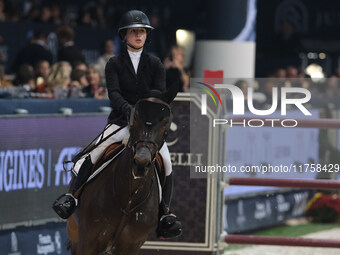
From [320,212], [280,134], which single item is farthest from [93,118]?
[320,212]

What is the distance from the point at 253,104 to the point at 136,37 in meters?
2.95

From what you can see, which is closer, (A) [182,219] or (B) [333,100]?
(A) [182,219]

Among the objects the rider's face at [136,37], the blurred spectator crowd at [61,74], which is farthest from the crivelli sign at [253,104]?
the rider's face at [136,37]

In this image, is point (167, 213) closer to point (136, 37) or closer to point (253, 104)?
point (136, 37)

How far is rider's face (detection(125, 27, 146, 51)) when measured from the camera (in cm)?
801

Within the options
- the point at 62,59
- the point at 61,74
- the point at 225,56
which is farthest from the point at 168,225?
the point at 225,56

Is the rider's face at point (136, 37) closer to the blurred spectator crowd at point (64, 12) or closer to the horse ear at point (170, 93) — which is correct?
the horse ear at point (170, 93)

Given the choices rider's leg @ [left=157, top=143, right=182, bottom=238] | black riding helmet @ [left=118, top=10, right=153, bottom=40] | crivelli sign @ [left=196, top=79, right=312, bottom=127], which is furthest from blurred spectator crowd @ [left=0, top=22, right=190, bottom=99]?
rider's leg @ [left=157, top=143, right=182, bottom=238]

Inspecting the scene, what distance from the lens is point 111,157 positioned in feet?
26.2

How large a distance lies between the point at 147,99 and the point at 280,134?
5.39m

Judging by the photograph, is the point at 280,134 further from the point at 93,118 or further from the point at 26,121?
the point at 26,121

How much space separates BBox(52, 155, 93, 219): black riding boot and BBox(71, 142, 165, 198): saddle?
0.13ft

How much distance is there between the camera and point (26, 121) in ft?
33.1

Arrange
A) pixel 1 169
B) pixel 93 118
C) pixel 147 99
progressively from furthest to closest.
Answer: pixel 93 118
pixel 1 169
pixel 147 99
